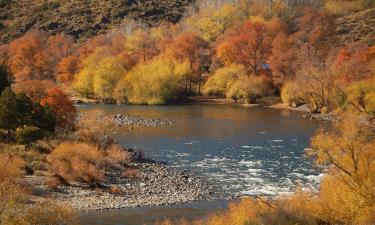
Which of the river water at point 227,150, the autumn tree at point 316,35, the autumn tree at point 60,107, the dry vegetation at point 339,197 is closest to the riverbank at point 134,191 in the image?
the river water at point 227,150

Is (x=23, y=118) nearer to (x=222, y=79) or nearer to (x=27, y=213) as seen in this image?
(x=27, y=213)

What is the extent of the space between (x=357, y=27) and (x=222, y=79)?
5262 cm

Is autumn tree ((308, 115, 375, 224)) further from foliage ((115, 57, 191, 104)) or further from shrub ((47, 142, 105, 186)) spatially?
foliage ((115, 57, 191, 104))

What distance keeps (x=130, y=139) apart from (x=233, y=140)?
967 centimetres

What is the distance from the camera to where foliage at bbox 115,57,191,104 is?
81.9 meters

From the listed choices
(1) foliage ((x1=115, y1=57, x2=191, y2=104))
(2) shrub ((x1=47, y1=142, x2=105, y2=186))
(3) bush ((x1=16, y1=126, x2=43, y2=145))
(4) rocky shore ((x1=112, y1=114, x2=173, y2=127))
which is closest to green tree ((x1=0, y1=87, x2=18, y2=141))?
(3) bush ((x1=16, y1=126, x2=43, y2=145))

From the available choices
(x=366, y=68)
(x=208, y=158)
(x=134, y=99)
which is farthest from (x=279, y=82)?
(x=208, y=158)

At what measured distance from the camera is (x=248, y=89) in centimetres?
8056

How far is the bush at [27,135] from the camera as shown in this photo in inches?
1463

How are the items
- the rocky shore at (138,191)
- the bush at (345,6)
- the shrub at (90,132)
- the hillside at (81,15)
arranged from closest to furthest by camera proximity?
the rocky shore at (138,191)
the shrub at (90,132)
the bush at (345,6)
the hillside at (81,15)

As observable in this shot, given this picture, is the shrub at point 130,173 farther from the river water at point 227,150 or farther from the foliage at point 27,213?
the foliage at point 27,213

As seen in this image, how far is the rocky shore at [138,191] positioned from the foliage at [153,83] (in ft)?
153

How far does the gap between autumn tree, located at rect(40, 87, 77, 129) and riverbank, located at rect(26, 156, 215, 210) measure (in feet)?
39.1

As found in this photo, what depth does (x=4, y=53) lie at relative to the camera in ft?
330
